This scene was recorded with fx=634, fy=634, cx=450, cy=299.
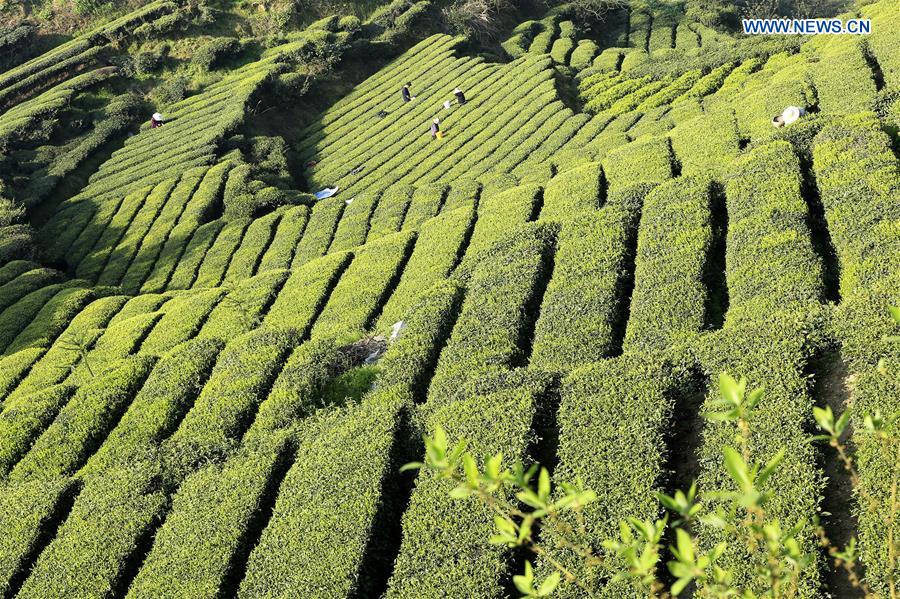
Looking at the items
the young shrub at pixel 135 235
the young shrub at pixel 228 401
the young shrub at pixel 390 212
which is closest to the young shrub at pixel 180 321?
the young shrub at pixel 228 401

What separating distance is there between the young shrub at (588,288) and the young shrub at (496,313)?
0.40m

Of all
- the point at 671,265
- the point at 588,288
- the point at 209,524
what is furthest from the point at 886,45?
the point at 209,524

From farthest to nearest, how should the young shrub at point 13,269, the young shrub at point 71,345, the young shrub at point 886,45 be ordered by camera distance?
the young shrub at point 13,269 → the young shrub at point 886,45 → the young shrub at point 71,345

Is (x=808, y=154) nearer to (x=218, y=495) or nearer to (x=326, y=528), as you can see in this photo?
(x=326, y=528)

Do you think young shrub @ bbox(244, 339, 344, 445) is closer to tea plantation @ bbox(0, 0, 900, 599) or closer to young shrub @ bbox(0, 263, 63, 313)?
tea plantation @ bbox(0, 0, 900, 599)

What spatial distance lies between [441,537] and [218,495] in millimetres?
4214

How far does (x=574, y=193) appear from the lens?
18.2 meters

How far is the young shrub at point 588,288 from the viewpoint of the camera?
11.7 metres

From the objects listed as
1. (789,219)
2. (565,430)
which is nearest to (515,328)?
(565,430)

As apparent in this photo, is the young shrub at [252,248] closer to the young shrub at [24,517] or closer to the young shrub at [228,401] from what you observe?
the young shrub at [228,401]

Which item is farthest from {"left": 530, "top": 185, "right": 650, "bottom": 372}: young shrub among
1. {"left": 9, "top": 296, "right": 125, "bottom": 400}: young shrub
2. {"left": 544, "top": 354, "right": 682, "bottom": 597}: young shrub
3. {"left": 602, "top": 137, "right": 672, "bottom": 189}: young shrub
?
{"left": 9, "top": 296, "right": 125, "bottom": 400}: young shrub

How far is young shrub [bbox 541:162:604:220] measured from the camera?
57.0 feet

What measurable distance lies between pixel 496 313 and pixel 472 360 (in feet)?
4.75

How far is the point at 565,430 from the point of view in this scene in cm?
947
